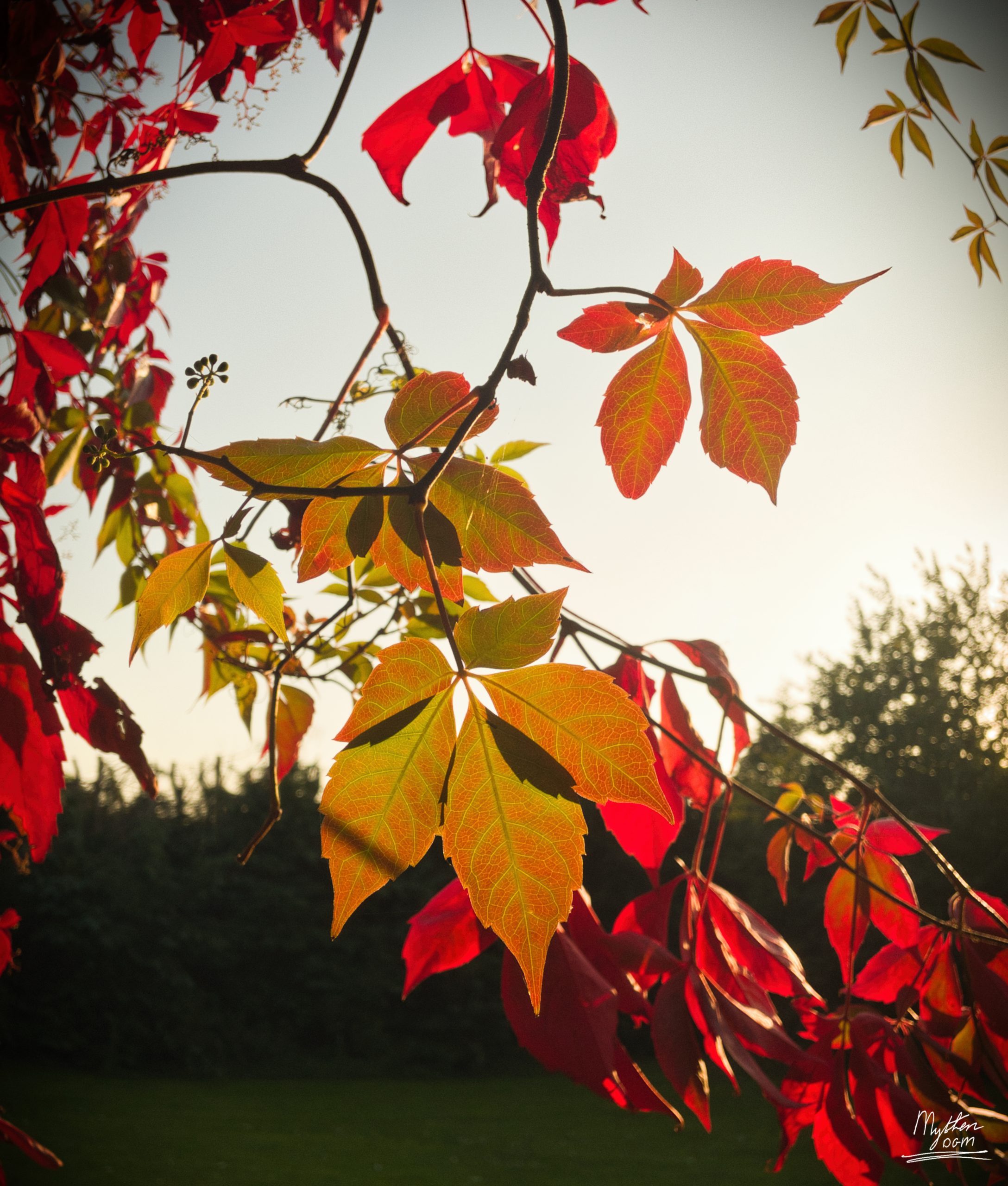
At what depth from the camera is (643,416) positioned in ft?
1.87

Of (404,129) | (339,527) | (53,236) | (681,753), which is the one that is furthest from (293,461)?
(53,236)

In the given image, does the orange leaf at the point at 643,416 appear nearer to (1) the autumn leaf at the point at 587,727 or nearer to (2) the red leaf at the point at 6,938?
(1) the autumn leaf at the point at 587,727

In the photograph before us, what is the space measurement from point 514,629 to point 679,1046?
42cm

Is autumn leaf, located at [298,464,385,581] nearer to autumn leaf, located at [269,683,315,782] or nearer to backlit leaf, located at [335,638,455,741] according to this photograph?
backlit leaf, located at [335,638,455,741]

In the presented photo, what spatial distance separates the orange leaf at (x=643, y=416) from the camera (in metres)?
0.56

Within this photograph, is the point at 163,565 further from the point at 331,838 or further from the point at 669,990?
the point at 669,990

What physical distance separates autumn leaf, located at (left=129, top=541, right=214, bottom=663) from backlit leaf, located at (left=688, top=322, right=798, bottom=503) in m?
0.34

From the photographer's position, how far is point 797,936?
32.1ft

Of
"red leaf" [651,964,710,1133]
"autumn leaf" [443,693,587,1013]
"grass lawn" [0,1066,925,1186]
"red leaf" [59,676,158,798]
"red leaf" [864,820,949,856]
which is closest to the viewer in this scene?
"autumn leaf" [443,693,587,1013]

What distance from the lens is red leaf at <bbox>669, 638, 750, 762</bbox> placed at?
2.29 ft

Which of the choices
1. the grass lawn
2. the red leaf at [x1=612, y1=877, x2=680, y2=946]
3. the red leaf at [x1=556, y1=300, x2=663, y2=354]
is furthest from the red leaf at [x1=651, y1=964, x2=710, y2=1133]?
the grass lawn

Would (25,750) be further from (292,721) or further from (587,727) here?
(587,727)

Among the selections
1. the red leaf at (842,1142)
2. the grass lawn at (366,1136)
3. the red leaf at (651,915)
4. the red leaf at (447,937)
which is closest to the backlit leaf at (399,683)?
the red leaf at (447,937)

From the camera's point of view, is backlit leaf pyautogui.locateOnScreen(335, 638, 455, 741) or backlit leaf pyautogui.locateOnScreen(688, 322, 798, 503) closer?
backlit leaf pyautogui.locateOnScreen(335, 638, 455, 741)
